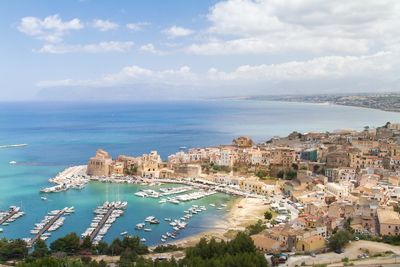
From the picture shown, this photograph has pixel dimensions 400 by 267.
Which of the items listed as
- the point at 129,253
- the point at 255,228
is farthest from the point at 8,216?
the point at 255,228

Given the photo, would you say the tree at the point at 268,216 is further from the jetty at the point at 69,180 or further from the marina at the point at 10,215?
the jetty at the point at 69,180

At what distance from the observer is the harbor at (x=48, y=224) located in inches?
871

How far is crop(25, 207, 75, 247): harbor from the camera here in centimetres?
2213

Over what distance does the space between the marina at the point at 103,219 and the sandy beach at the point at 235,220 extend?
3.77 metres

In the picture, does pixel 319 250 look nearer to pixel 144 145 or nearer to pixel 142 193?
pixel 142 193

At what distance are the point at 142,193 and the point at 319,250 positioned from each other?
15.6 metres

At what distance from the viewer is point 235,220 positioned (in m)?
25.3

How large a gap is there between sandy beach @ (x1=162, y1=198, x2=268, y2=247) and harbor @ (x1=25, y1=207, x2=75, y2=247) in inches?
261

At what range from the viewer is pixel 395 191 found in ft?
91.2

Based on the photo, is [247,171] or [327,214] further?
[247,171]

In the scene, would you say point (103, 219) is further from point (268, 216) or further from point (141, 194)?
point (268, 216)

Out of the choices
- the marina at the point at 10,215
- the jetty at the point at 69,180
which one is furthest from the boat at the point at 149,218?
the jetty at the point at 69,180

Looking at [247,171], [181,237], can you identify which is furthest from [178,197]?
[247,171]

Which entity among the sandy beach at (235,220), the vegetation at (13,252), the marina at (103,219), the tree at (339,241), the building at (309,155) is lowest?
the sandy beach at (235,220)
